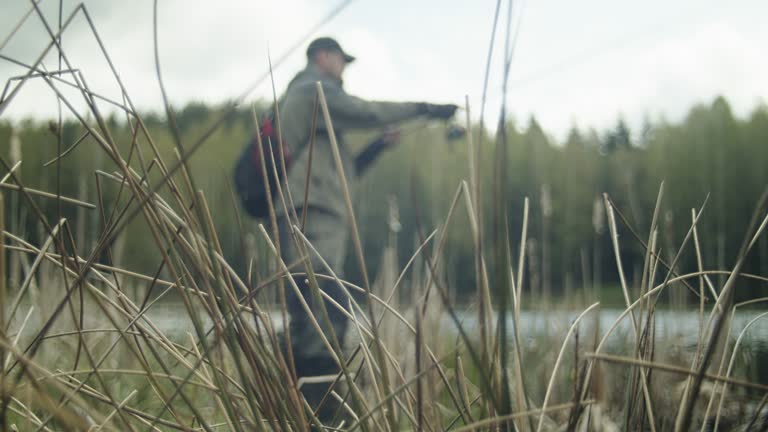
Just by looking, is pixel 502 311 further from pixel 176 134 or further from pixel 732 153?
pixel 732 153

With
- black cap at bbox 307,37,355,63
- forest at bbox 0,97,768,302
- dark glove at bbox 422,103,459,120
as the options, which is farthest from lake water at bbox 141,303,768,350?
forest at bbox 0,97,768,302

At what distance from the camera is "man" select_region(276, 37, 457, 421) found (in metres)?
2.07

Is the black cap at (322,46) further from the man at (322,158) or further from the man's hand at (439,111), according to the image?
the man's hand at (439,111)

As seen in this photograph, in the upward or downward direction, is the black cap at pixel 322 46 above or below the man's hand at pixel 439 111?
above

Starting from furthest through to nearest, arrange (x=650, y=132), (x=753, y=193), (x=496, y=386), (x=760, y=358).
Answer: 1. (x=650, y=132)
2. (x=753, y=193)
3. (x=760, y=358)
4. (x=496, y=386)

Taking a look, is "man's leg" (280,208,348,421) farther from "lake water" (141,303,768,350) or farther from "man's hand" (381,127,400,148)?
"man's hand" (381,127,400,148)

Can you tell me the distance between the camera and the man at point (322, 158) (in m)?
2.07

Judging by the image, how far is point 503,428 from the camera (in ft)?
1.67

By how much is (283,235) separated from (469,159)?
6.08 ft

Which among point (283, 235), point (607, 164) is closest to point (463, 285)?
point (607, 164)

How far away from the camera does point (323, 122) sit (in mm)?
2213

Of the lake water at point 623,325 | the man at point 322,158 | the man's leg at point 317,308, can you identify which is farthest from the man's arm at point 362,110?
the lake water at point 623,325

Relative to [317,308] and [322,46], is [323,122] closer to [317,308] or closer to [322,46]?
[322,46]

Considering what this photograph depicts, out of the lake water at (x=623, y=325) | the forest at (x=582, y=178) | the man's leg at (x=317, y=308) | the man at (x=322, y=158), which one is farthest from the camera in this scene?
the forest at (x=582, y=178)
